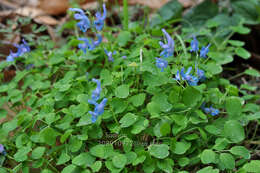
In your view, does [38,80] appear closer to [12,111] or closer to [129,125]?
[12,111]

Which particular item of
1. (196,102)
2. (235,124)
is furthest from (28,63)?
(235,124)

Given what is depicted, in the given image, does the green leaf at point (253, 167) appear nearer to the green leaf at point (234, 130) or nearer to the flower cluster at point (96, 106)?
the green leaf at point (234, 130)

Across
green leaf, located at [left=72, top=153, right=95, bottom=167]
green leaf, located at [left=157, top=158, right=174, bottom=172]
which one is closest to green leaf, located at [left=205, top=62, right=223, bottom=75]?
green leaf, located at [left=157, top=158, right=174, bottom=172]

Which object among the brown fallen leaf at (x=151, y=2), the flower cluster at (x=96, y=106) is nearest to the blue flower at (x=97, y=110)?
the flower cluster at (x=96, y=106)

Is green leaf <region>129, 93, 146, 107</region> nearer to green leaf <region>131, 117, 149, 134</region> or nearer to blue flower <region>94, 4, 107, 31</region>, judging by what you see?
green leaf <region>131, 117, 149, 134</region>

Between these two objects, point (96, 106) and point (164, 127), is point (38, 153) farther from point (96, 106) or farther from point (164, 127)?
point (164, 127)

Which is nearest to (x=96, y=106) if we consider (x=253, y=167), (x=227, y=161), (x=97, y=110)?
(x=97, y=110)
